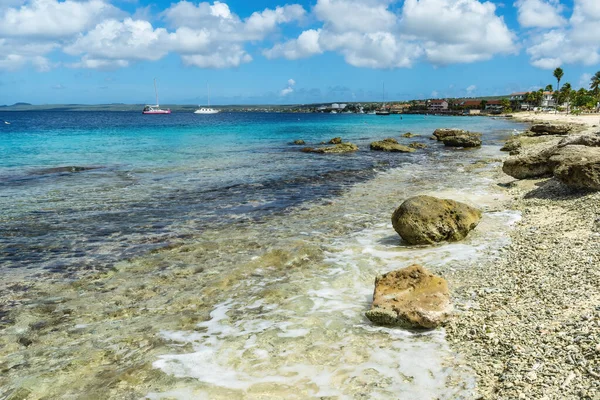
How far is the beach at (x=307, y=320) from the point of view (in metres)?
5.16

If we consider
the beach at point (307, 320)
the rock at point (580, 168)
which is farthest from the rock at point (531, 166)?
the beach at point (307, 320)

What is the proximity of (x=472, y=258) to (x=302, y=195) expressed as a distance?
1025 cm

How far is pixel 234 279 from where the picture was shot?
9.03m

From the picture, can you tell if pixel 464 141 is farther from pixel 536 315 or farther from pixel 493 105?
pixel 493 105

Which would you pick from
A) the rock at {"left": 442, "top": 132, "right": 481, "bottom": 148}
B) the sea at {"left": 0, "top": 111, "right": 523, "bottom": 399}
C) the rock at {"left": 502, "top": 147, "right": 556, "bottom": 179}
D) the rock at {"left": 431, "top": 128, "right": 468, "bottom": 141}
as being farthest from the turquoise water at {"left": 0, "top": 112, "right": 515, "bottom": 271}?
the rock at {"left": 431, "top": 128, "right": 468, "bottom": 141}

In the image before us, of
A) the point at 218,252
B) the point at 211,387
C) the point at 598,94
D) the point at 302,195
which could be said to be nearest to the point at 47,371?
the point at 211,387

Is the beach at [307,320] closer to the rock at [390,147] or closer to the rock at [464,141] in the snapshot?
the rock at [390,147]

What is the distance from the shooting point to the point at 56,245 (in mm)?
11445

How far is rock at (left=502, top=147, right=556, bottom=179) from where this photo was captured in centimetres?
1756

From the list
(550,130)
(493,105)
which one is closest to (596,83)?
(493,105)

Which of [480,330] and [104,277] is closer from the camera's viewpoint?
[480,330]

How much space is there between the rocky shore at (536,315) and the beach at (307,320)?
2 cm

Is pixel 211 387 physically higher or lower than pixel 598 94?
lower

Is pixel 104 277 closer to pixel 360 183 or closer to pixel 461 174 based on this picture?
pixel 360 183
